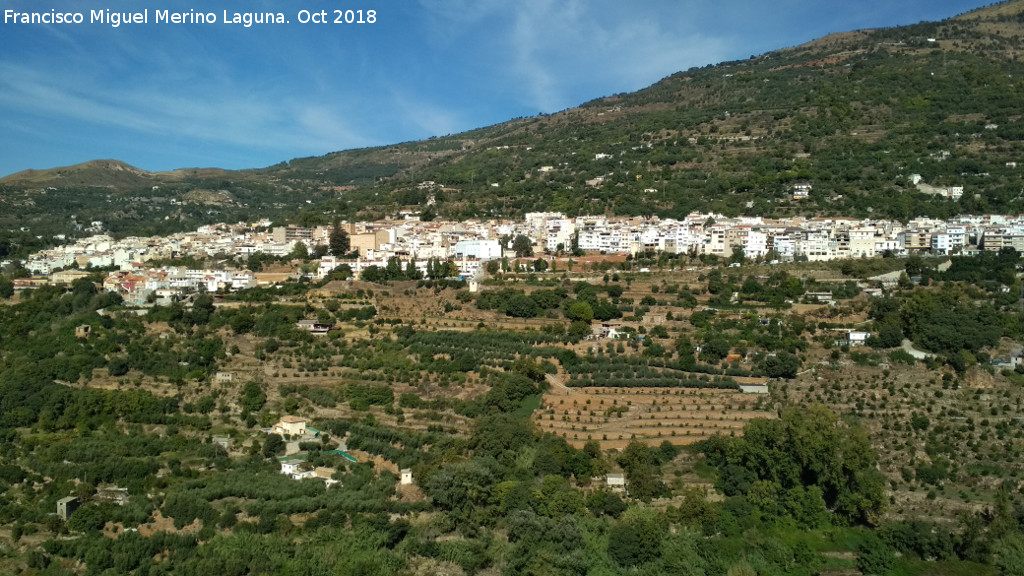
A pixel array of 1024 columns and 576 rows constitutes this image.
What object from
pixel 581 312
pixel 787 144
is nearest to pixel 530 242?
pixel 581 312

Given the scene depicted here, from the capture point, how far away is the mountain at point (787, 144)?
35844 mm

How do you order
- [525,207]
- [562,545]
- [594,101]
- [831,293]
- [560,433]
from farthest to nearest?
[594,101] < [525,207] < [831,293] < [560,433] < [562,545]

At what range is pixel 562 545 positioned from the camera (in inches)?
539

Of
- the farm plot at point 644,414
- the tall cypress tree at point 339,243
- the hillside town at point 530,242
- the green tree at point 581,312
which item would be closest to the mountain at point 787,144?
the hillside town at point 530,242

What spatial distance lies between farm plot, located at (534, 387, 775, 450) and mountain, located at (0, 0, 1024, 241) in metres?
17.6

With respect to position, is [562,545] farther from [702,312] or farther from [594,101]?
[594,101]

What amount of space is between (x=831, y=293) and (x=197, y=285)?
22.9m

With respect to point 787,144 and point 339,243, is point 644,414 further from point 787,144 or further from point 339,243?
point 787,144

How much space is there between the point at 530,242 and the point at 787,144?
1694 cm

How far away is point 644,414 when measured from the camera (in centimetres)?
1886

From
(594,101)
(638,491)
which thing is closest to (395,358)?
(638,491)

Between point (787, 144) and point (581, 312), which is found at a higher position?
point (787, 144)

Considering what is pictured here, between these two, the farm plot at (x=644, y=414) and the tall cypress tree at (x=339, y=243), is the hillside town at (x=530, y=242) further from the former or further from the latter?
the farm plot at (x=644, y=414)

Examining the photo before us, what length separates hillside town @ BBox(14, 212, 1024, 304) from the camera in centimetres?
2897
